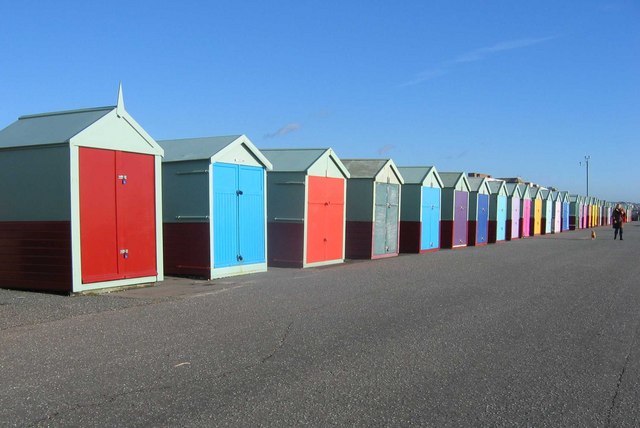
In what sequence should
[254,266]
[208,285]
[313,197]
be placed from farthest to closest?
[313,197], [254,266], [208,285]

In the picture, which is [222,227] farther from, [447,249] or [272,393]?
[447,249]

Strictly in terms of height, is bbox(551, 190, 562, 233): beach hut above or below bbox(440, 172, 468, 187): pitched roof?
below

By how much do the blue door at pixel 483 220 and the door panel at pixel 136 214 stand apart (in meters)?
20.0

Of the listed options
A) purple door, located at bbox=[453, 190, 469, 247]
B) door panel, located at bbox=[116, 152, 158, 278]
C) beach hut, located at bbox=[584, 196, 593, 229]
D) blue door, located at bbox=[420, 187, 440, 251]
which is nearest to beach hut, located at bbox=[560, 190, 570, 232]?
beach hut, located at bbox=[584, 196, 593, 229]

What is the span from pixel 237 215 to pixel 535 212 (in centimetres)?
3301

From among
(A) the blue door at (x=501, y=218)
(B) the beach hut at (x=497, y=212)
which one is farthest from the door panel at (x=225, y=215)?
(A) the blue door at (x=501, y=218)

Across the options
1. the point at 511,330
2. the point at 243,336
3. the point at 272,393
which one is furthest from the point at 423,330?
the point at 272,393

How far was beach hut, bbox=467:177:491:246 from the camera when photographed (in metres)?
28.6

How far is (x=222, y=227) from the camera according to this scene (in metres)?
13.7

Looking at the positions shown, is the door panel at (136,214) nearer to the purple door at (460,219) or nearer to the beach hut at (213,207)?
the beach hut at (213,207)

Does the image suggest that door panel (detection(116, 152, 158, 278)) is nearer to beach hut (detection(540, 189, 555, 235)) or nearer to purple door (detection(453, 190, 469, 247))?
purple door (detection(453, 190, 469, 247))

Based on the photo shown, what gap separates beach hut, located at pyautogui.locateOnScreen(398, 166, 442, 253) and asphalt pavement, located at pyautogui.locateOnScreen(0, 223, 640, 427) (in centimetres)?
1106

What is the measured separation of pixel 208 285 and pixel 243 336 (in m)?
5.14

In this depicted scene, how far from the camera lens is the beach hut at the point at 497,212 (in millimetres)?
31344
